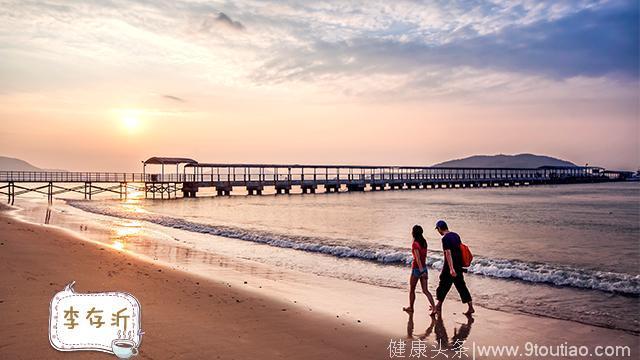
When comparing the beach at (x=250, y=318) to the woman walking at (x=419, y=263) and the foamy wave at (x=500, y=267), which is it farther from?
the foamy wave at (x=500, y=267)

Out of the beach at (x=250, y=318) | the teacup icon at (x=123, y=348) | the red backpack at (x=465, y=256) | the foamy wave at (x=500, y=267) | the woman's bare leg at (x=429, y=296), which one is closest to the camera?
the teacup icon at (x=123, y=348)

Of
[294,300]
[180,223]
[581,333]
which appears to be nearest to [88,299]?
[294,300]

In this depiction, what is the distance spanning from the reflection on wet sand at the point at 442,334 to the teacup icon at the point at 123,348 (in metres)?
3.66

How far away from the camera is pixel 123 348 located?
5141mm

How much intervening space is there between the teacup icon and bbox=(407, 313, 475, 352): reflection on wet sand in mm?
3662

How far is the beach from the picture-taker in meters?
5.81

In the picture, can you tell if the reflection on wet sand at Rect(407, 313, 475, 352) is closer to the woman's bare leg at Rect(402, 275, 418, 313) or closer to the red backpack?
the woman's bare leg at Rect(402, 275, 418, 313)

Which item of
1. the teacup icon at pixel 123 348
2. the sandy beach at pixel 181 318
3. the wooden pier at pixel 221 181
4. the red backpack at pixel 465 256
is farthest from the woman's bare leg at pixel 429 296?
the wooden pier at pixel 221 181

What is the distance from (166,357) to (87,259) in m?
7.67

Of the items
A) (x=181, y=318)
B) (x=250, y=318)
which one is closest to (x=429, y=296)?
(x=250, y=318)

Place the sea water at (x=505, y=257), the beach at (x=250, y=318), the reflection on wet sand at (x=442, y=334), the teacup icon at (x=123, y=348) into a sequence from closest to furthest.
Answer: the teacup icon at (x=123, y=348)
the beach at (x=250, y=318)
the reflection on wet sand at (x=442, y=334)
the sea water at (x=505, y=257)

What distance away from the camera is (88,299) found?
546cm

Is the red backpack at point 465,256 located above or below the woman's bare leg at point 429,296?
above

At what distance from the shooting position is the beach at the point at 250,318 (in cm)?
581
